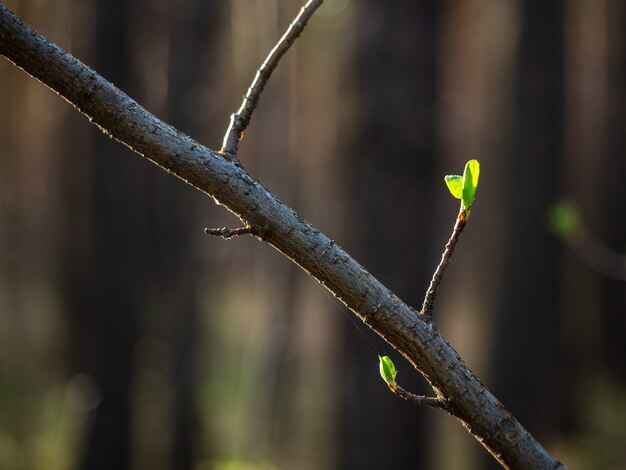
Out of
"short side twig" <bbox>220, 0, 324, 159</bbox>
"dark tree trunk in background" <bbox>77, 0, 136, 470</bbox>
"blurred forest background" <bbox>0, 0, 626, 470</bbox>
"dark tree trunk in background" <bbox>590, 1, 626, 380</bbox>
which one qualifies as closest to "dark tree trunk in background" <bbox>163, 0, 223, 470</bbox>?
"blurred forest background" <bbox>0, 0, 626, 470</bbox>

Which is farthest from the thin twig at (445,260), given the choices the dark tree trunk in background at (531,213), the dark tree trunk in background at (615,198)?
the dark tree trunk in background at (615,198)

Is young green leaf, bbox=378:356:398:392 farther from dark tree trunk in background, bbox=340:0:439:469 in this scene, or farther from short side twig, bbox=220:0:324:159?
dark tree trunk in background, bbox=340:0:439:469

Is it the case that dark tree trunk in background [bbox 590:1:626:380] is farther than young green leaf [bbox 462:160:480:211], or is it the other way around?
dark tree trunk in background [bbox 590:1:626:380]

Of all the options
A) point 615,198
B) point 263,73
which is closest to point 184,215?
point 263,73

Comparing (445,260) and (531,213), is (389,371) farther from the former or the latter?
(531,213)

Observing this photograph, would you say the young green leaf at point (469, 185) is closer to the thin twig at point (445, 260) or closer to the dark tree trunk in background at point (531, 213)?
the thin twig at point (445, 260)

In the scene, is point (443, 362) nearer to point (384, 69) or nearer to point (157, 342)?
point (384, 69)
